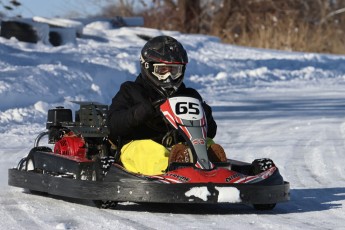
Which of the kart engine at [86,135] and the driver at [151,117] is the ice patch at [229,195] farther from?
the kart engine at [86,135]

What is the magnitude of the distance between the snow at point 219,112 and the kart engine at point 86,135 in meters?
0.47

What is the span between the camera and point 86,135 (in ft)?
25.8

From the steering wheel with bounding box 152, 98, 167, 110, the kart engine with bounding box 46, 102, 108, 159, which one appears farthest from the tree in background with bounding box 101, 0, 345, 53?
the steering wheel with bounding box 152, 98, 167, 110

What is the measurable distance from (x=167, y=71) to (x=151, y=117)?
1.63ft

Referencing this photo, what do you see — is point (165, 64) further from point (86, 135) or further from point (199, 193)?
point (199, 193)

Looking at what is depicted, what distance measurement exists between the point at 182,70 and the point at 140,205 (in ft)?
3.57

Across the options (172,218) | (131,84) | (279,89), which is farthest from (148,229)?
(279,89)

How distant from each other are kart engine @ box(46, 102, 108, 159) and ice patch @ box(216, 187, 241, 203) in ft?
4.59

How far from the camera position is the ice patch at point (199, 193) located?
21.8 ft

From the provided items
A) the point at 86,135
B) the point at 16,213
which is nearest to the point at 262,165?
the point at 86,135

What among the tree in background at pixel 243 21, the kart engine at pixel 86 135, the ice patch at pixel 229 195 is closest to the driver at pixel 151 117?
the kart engine at pixel 86 135

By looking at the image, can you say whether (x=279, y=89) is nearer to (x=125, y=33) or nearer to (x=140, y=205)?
(x=125, y=33)

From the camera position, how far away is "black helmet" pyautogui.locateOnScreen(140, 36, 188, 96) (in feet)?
24.9

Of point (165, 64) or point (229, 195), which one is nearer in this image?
point (229, 195)
